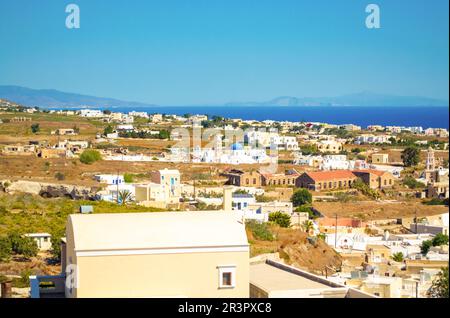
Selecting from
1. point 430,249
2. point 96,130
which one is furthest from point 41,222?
point 96,130

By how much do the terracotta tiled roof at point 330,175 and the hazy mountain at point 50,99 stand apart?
37.2 meters

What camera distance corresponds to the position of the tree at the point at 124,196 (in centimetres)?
2319

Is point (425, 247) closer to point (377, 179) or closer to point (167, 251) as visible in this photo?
point (167, 251)

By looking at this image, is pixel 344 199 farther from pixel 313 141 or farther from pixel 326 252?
pixel 313 141

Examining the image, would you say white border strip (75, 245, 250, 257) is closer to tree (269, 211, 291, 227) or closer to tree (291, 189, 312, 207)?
tree (269, 211, 291, 227)

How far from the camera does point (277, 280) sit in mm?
8891

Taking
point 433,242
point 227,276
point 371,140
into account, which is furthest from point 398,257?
point 371,140

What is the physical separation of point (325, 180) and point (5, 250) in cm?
2236

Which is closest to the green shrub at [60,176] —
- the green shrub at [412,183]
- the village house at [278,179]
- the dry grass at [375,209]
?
the village house at [278,179]

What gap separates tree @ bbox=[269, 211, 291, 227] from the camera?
21.3 metres

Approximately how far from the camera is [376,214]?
28234 millimetres

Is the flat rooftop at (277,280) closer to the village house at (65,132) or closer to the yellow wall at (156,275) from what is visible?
the yellow wall at (156,275)

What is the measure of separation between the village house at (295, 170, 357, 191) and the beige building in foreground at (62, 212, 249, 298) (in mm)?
26677

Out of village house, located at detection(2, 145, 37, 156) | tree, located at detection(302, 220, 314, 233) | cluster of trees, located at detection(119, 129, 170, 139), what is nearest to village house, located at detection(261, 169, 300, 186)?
village house, located at detection(2, 145, 37, 156)
